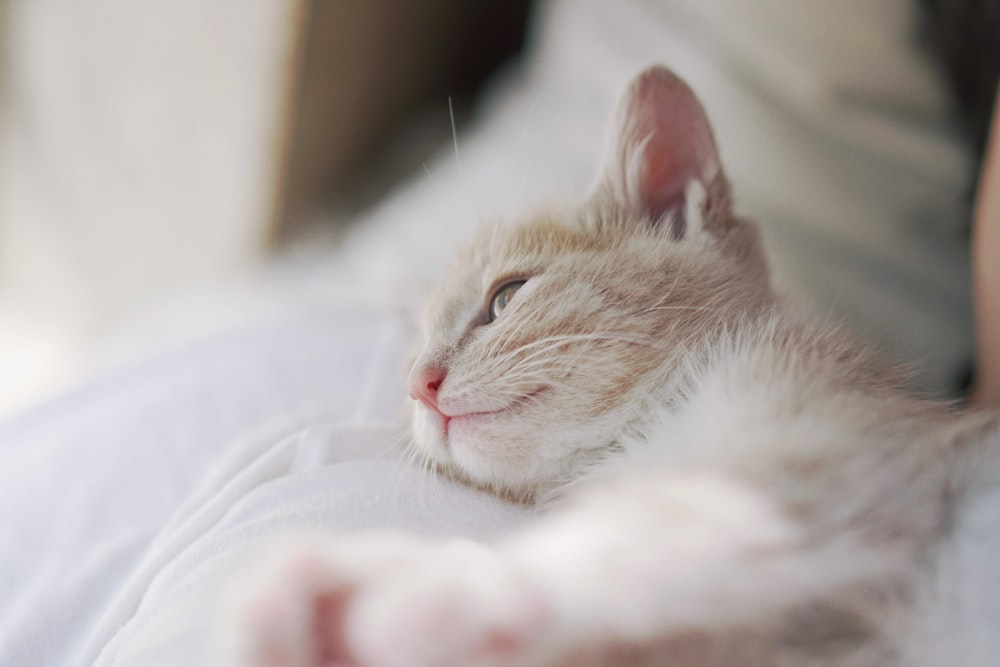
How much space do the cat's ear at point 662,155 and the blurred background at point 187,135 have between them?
3.99ft

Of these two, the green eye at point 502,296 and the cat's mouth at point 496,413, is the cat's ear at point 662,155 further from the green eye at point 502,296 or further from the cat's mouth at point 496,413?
the cat's mouth at point 496,413

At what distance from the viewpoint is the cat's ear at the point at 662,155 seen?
905 mm

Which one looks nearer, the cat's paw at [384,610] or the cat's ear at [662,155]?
the cat's paw at [384,610]

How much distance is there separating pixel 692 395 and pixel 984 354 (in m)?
0.68

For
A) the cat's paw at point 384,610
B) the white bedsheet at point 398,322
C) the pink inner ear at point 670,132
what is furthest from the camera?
the pink inner ear at point 670,132

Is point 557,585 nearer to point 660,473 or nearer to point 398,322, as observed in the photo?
point 660,473

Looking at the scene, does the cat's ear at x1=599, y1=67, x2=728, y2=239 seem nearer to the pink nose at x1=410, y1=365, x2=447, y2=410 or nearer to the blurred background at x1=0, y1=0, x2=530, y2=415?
the pink nose at x1=410, y1=365, x2=447, y2=410

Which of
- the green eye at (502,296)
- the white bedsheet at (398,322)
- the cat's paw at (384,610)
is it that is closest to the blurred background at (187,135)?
the white bedsheet at (398,322)

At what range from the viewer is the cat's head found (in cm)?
78

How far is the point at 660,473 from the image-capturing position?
60 cm

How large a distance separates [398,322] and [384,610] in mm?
772

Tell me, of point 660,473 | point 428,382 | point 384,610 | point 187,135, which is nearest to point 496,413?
point 428,382

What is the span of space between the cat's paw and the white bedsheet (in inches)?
5.9

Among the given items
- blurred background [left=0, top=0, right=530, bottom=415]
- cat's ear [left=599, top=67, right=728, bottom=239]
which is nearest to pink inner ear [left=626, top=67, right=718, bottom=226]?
cat's ear [left=599, top=67, right=728, bottom=239]
